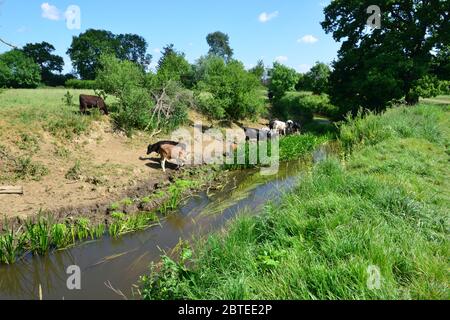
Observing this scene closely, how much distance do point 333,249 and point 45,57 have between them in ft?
236

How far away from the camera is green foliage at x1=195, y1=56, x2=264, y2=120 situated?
2211 centimetres

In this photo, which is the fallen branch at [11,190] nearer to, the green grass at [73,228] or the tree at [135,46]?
the green grass at [73,228]

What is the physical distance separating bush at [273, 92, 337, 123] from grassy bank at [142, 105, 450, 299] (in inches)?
809

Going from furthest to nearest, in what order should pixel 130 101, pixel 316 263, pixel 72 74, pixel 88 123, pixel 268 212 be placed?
1. pixel 72 74
2. pixel 130 101
3. pixel 88 123
4. pixel 268 212
5. pixel 316 263

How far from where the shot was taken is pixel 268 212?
6.16 meters

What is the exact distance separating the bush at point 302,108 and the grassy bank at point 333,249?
67.4 feet

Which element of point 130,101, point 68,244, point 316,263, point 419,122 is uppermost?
point 130,101

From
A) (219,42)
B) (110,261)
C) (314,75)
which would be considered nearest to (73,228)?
(110,261)

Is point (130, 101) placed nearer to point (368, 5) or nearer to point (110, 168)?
point (110, 168)

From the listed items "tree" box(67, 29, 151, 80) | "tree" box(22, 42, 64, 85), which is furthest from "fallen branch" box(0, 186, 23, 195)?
"tree" box(22, 42, 64, 85)

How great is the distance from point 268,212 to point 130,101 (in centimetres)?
1274

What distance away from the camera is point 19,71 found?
157ft

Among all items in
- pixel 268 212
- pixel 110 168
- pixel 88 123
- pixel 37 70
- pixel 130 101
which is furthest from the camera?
pixel 37 70
